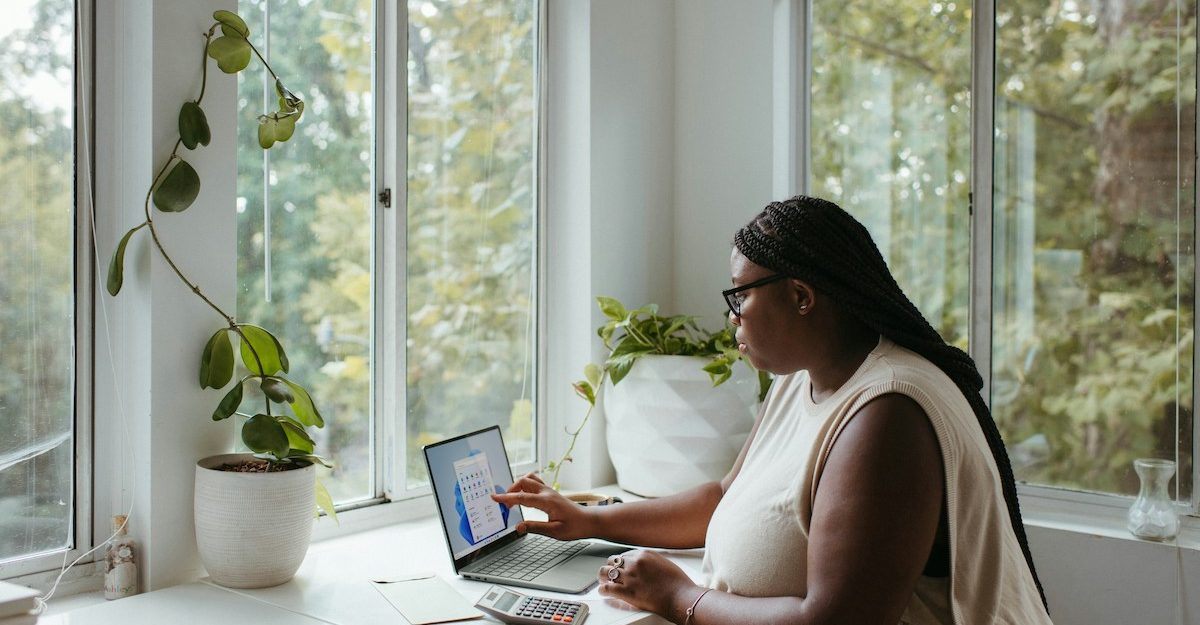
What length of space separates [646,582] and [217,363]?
0.81 metres

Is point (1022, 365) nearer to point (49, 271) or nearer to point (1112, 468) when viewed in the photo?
point (1112, 468)

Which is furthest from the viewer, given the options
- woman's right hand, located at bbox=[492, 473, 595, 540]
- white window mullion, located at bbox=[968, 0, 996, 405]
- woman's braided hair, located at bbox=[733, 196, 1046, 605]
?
white window mullion, located at bbox=[968, 0, 996, 405]

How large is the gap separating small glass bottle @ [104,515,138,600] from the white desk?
56 millimetres

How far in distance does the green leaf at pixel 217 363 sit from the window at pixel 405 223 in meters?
0.20

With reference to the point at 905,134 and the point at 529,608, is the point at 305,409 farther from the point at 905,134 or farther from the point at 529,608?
the point at 905,134

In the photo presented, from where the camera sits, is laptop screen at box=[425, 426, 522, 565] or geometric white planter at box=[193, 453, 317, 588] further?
laptop screen at box=[425, 426, 522, 565]

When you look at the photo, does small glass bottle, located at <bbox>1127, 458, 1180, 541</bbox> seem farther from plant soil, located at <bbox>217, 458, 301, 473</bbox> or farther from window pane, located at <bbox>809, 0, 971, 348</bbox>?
plant soil, located at <bbox>217, 458, 301, 473</bbox>

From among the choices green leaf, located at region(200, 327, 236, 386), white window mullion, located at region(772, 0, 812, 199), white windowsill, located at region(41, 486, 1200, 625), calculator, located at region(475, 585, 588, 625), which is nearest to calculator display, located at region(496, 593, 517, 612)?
calculator, located at region(475, 585, 588, 625)

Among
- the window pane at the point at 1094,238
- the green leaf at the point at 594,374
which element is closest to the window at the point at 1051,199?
the window pane at the point at 1094,238

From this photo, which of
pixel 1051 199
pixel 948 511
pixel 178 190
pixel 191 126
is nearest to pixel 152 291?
pixel 178 190

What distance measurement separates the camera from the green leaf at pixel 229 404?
1615 millimetres

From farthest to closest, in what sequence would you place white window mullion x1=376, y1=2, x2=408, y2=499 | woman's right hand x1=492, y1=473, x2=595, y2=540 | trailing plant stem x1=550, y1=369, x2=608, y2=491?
1. trailing plant stem x1=550, y1=369, x2=608, y2=491
2. white window mullion x1=376, y1=2, x2=408, y2=499
3. woman's right hand x1=492, y1=473, x2=595, y2=540

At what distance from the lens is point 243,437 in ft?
5.20

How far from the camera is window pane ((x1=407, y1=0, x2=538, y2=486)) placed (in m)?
2.17
